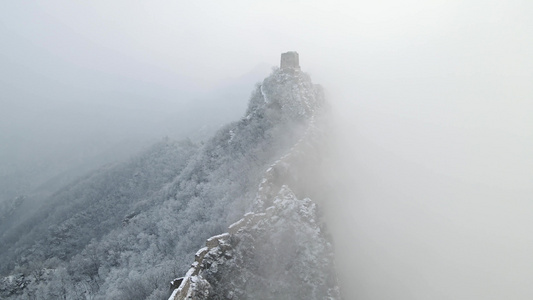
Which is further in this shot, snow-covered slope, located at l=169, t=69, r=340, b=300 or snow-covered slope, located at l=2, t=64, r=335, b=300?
snow-covered slope, located at l=2, t=64, r=335, b=300

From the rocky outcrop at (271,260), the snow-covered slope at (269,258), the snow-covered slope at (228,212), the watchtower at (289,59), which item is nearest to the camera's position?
the snow-covered slope at (269,258)

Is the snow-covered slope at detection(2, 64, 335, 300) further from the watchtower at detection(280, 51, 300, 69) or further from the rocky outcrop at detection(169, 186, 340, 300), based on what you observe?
the watchtower at detection(280, 51, 300, 69)

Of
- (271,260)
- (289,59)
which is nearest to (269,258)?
(271,260)

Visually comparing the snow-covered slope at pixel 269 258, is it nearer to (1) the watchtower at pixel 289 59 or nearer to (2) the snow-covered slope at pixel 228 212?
(2) the snow-covered slope at pixel 228 212

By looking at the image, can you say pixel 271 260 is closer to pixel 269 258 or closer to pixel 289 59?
pixel 269 258

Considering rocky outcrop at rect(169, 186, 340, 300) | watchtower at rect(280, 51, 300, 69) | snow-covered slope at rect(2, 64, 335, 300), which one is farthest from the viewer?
watchtower at rect(280, 51, 300, 69)

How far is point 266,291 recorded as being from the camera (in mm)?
23000

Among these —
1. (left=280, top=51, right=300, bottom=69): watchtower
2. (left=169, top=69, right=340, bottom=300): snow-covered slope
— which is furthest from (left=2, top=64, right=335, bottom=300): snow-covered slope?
(left=280, top=51, right=300, bottom=69): watchtower

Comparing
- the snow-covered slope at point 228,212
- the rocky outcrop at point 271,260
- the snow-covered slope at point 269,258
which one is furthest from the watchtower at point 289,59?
the rocky outcrop at point 271,260

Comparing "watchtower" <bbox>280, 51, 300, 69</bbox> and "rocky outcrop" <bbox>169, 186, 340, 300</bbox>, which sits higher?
"watchtower" <bbox>280, 51, 300, 69</bbox>

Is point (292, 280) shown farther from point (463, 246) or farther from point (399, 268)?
point (463, 246)

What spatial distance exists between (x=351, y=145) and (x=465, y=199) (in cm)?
6588

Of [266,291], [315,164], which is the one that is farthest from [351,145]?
[266,291]

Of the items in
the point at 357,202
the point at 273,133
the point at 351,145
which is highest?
the point at 273,133
